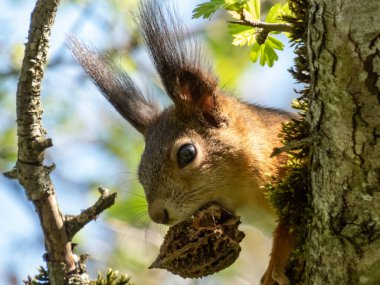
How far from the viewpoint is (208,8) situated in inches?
80.0

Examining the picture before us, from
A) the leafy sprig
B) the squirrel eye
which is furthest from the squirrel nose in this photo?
the leafy sprig

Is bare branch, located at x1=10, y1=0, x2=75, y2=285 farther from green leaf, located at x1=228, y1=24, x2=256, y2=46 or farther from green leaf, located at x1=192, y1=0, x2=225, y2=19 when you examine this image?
green leaf, located at x1=228, y1=24, x2=256, y2=46

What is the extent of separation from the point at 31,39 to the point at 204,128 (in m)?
1.10

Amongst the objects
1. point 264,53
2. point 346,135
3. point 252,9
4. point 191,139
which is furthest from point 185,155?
point 346,135

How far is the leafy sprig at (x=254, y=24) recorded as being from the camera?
6.73 ft

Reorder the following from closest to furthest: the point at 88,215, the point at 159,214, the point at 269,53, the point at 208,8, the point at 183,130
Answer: the point at 208,8, the point at 88,215, the point at 269,53, the point at 159,214, the point at 183,130

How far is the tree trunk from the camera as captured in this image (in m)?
1.64

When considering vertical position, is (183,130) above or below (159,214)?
above

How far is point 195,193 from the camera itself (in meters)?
2.76

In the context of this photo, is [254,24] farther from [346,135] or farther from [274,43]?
[346,135]

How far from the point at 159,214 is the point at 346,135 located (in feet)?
3.82

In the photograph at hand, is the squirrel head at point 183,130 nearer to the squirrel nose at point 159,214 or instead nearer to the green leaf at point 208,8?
the squirrel nose at point 159,214

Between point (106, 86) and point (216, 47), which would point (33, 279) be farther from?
point (216, 47)

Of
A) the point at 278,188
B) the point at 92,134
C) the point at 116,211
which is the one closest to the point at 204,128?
the point at 278,188
